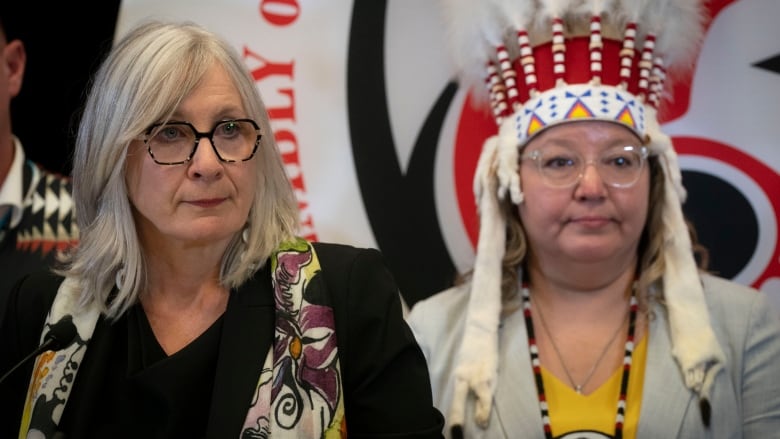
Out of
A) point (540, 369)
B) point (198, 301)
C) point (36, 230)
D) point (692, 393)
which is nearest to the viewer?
point (198, 301)

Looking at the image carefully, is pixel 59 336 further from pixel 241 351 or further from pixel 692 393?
pixel 692 393

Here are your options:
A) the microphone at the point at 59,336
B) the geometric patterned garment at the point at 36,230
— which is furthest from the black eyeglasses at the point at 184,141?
the geometric patterned garment at the point at 36,230

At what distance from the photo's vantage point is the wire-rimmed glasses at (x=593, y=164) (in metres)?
2.35

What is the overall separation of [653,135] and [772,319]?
1.82 feet

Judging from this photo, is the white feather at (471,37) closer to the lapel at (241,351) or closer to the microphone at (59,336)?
the lapel at (241,351)

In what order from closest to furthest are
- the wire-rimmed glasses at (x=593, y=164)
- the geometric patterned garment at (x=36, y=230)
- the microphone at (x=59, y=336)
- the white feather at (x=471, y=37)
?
the microphone at (x=59, y=336), the wire-rimmed glasses at (x=593, y=164), the white feather at (x=471, y=37), the geometric patterned garment at (x=36, y=230)

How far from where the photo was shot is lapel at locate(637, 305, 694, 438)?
7.30 feet

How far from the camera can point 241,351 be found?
1.72m

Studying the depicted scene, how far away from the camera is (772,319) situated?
237cm

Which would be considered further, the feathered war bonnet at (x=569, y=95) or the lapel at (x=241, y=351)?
the feathered war bonnet at (x=569, y=95)

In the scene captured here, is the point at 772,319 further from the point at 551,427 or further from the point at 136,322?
the point at 136,322

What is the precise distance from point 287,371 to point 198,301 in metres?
0.27

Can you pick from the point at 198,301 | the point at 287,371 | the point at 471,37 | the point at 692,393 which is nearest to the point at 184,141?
the point at 198,301

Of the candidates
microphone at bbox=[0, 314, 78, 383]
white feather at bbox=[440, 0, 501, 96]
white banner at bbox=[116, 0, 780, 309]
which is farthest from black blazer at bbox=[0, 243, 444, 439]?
white banner at bbox=[116, 0, 780, 309]
